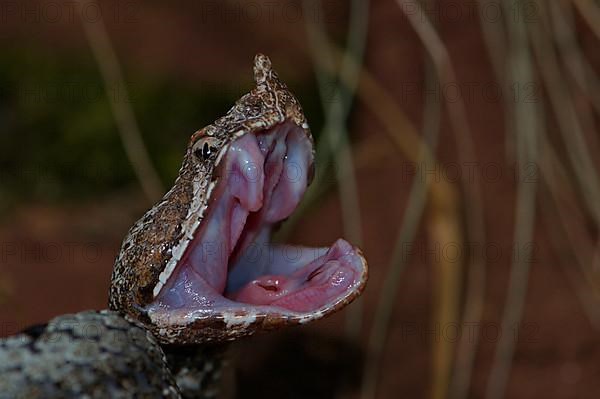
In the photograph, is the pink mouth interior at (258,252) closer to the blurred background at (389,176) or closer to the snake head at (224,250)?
the snake head at (224,250)

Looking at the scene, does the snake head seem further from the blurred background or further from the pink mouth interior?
the blurred background

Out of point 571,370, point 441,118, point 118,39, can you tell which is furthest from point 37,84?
point 571,370

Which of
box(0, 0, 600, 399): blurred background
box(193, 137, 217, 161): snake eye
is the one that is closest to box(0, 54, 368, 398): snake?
box(193, 137, 217, 161): snake eye

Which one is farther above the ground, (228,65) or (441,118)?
(228,65)

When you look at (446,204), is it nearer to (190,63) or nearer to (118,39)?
(190,63)

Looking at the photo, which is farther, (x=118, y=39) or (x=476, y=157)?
(x=118, y=39)

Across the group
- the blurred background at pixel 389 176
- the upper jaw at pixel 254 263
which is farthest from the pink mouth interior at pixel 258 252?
the blurred background at pixel 389 176
